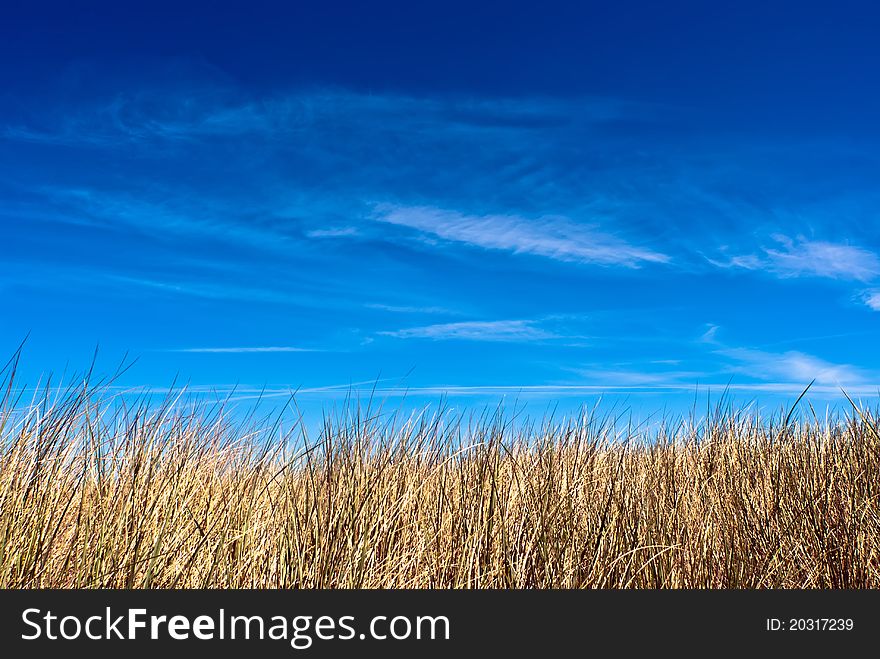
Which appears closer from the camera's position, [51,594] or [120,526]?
[51,594]

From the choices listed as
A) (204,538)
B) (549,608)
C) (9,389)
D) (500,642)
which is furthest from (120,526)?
(549,608)

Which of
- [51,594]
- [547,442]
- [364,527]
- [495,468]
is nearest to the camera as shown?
[51,594]

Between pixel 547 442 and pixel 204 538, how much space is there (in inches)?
122

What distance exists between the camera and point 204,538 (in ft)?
12.8

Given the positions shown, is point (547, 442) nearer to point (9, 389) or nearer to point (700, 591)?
point (700, 591)

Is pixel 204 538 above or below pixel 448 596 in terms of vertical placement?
above

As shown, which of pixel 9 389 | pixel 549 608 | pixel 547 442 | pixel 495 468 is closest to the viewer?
pixel 549 608

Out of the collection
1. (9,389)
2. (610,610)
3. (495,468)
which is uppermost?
(9,389)

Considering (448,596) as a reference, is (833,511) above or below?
above

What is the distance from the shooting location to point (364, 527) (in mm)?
4141

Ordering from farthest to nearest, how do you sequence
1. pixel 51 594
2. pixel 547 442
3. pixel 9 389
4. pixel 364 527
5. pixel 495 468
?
pixel 547 442
pixel 495 468
pixel 364 527
pixel 9 389
pixel 51 594

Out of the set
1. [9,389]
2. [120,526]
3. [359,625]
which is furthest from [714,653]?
[9,389]

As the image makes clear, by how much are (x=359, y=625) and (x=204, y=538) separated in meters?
1.35

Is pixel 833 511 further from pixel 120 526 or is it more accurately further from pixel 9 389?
pixel 9 389
